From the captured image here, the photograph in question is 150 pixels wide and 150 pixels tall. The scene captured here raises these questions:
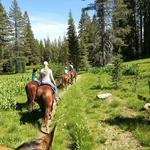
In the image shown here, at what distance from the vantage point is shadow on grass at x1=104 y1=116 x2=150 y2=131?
13055 mm

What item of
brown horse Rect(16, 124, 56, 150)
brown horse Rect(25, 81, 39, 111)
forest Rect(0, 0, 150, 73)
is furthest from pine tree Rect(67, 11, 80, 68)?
brown horse Rect(16, 124, 56, 150)

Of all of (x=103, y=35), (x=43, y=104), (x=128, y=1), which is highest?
(x=128, y=1)

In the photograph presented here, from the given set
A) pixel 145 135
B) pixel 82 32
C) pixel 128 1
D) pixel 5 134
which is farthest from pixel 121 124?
pixel 82 32

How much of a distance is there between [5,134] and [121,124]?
4193 mm

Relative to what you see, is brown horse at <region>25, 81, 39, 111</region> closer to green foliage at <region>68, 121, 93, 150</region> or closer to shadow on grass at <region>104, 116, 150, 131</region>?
shadow on grass at <region>104, 116, 150, 131</region>

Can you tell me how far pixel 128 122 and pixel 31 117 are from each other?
458 cm

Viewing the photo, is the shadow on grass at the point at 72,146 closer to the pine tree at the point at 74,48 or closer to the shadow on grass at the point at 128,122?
the shadow on grass at the point at 128,122

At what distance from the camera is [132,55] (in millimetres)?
72875

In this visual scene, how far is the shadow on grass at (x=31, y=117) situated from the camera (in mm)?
15254

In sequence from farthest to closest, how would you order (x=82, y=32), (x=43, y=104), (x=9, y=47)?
(x=82, y=32) < (x=9, y=47) < (x=43, y=104)

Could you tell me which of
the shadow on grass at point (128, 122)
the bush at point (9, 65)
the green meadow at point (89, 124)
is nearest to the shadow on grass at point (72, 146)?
the green meadow at point (89, 124)

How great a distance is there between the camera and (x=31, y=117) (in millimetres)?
16297

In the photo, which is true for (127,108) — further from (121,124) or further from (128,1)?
(128,1)

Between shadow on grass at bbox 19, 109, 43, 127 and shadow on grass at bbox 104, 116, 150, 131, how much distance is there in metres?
2.96
